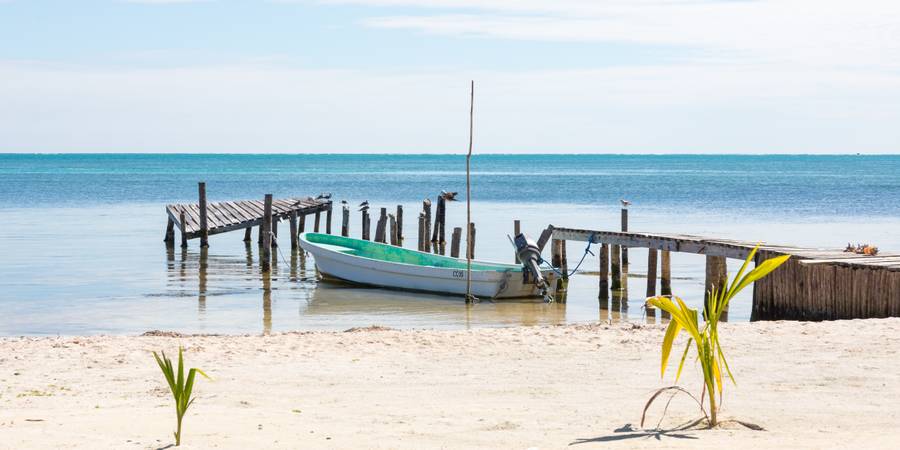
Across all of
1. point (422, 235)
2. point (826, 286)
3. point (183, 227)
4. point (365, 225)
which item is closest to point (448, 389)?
point (826, 286)

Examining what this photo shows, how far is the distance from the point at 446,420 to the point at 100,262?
2118cm

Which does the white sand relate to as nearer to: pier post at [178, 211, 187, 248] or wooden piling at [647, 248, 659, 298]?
wooden piling at [647, 248, 659, 298]

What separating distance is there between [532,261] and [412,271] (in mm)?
2630

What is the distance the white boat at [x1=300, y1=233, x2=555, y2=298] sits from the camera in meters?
20.5

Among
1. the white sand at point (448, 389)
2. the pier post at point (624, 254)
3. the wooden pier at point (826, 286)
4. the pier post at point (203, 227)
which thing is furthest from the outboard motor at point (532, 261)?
the pier post at point (203, 227)

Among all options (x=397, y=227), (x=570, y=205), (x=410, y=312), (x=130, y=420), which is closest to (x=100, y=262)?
(x=397, y=227)

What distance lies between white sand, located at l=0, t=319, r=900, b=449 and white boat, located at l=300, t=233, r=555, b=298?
20.7 feet

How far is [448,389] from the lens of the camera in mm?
9953

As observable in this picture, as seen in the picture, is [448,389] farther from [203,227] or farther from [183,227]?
[183,227]

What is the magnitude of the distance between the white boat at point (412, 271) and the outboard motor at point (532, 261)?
7.9 inches

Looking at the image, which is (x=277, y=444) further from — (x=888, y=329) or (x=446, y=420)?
(x=888, y=329)

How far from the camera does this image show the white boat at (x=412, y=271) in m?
20.5

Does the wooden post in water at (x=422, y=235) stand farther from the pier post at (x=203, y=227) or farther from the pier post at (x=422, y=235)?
the pier post at (x=203, y=227)

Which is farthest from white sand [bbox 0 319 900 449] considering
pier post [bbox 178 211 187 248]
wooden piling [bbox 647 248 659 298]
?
pier post [bbox 178 211 187 248]
